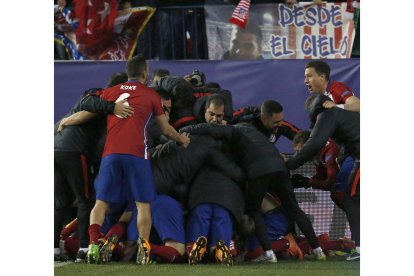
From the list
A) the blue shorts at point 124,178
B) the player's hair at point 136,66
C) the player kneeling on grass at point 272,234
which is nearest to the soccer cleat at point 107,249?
the blue shorts at point 124,178

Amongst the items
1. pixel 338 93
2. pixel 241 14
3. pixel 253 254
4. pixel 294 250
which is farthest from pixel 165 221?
pixel 241 14

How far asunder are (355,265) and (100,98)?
2045mm

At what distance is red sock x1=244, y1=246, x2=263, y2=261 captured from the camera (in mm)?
6070

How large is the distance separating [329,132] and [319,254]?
0.87 m

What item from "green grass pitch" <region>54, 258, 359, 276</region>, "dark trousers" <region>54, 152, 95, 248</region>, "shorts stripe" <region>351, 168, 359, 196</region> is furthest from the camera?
"shorts stripe" <region>351, 168, 359, 196</region>

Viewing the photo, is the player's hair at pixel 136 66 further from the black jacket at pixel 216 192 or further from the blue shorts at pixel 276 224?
the blue shorts at pixel 276 224

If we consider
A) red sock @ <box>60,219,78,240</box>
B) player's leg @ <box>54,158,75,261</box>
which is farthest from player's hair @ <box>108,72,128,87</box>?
red sock @ <box>60,219,78,240</box>

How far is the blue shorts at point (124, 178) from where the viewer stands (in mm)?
5750

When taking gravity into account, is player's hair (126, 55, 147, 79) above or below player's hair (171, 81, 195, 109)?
above

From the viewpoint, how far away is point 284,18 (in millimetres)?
7129

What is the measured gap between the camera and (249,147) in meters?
6.24

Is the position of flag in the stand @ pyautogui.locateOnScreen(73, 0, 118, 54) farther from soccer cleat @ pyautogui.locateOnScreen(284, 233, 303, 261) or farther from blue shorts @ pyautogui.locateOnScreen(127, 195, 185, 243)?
soccer cleat @ pyautogui.locateOnScreen(284, 233, 303, 261)

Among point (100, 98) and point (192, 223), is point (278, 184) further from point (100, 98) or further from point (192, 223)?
point (100, 98)

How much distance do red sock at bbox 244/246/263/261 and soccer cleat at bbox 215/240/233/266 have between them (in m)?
0.33
